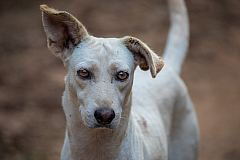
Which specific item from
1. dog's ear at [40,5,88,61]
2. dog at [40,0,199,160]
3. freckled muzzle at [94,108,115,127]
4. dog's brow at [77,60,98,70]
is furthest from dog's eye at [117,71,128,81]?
dog's ear at [40,5,88,61]

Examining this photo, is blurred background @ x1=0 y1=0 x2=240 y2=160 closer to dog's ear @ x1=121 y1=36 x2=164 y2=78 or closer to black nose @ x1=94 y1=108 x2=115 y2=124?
dog's ear @ x1=121 y1=36 x2=164 y2=78

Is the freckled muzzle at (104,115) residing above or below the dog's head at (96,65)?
below

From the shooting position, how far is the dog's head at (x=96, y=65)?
7.84ft

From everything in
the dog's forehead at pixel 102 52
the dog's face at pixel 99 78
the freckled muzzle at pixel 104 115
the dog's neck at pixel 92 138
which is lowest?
the dog's neck at pixel 92 138

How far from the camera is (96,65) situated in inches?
96.9

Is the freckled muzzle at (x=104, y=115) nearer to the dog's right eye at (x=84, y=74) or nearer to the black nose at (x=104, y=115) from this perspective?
the black nose at (x=104, y=115)

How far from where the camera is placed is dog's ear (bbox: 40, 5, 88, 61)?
8.25 feet

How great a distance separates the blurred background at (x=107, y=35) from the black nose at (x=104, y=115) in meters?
3.24

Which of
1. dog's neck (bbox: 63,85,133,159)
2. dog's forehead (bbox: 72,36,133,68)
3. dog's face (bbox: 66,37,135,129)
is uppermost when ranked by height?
dog's forehead (bbox: 72,36,133,68)

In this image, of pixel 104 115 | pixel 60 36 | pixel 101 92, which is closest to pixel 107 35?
pixel 60 36

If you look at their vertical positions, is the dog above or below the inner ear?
below

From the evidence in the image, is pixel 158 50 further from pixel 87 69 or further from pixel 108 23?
pixel 87 69

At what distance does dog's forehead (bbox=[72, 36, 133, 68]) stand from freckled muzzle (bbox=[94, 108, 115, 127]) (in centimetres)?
44

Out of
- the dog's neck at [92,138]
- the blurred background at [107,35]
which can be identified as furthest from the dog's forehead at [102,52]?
the blurred background at [107,35]
